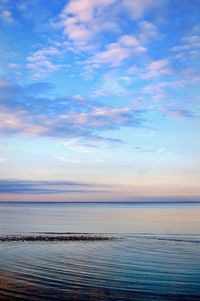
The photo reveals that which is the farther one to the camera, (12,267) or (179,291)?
(12,267)

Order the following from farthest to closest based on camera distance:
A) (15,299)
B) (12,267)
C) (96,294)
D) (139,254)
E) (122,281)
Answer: (139,254) → (12,267) → (122,281) → (96,294) → (15,299)

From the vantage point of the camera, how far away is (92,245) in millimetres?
47219

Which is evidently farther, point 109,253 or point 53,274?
point 109,253

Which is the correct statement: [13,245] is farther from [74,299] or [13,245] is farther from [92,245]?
[74,299]

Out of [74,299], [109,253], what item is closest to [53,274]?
[74,299]

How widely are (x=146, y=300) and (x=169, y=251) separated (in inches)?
854

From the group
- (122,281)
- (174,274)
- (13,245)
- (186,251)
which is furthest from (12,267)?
(186,251)

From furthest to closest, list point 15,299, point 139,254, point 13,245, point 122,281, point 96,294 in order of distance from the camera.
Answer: point 13,245 < point 139,254 < point 122,281 < point 96,294 < point 15,299

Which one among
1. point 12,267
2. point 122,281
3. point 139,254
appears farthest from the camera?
point 139,254

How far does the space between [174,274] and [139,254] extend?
36.1ft

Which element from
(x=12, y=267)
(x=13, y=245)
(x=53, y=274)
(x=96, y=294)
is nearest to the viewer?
(x=96, y=294)

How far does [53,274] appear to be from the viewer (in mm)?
27469

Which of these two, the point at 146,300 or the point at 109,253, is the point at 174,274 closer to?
the point at 146,300

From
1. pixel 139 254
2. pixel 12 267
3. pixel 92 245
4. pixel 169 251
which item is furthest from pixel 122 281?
pixel 92 245
